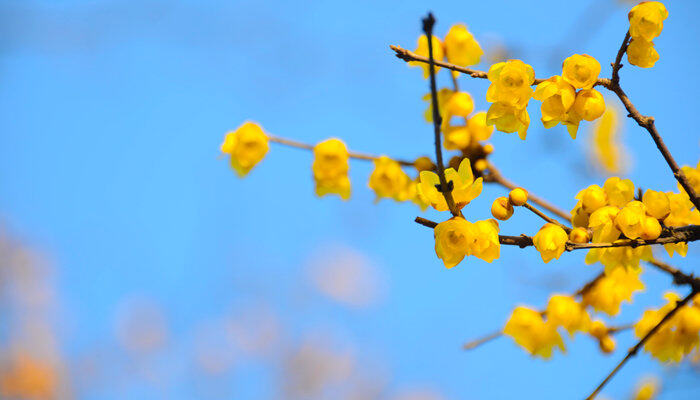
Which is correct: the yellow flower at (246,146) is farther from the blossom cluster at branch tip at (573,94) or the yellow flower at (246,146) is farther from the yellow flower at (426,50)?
the blossom cluster at branch tip at (573,94)

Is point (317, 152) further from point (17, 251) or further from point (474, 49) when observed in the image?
point (17, 251)

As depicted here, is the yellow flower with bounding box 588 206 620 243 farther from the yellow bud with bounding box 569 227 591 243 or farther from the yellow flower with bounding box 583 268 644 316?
the yellow flower with bounding box 583 268 644 316

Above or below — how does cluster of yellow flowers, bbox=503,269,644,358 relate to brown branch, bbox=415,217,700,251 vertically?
above

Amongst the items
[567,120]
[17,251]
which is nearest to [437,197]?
[567,120]

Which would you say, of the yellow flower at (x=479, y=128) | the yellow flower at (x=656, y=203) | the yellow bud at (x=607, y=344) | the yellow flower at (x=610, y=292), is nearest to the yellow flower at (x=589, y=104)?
the yellow flower at (x=656, y=203)

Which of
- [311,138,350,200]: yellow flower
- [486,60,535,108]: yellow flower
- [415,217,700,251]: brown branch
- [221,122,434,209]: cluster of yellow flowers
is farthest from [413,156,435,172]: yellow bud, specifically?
[415,217,700,251]: brown branch
